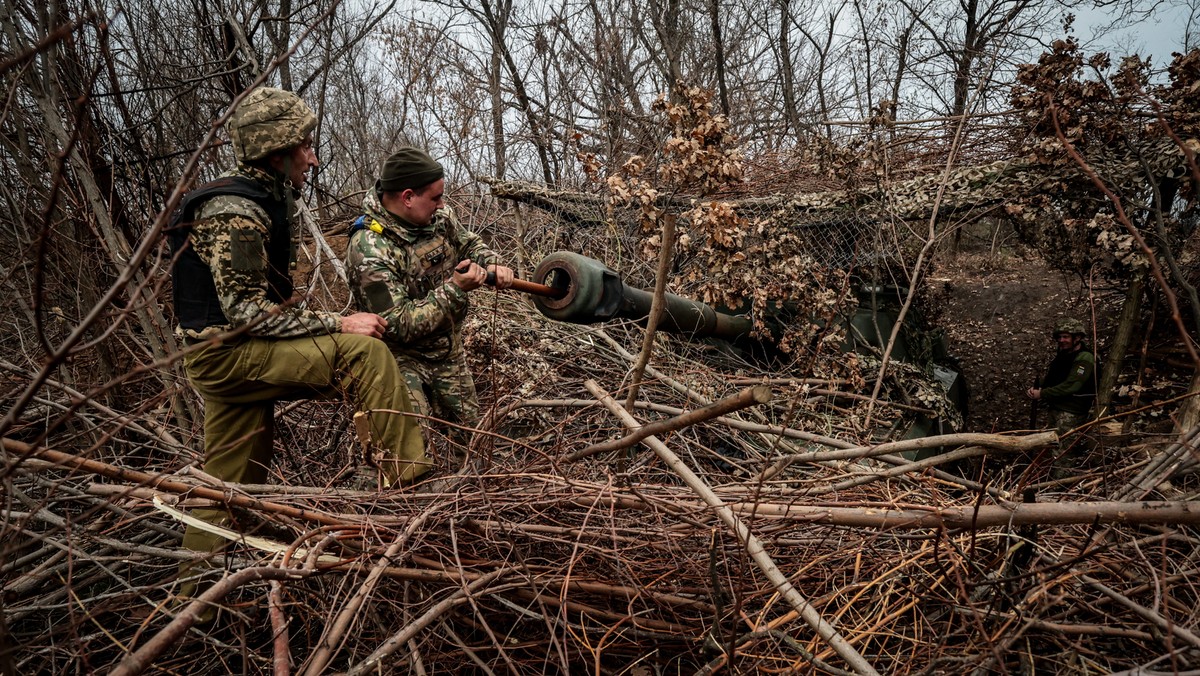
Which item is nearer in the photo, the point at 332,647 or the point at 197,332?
the point at 332,647

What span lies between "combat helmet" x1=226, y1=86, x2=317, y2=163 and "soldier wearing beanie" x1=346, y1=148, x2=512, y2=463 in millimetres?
590

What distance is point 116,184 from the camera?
430 cm

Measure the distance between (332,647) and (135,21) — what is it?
5.49m

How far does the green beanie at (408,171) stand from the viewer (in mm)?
3400

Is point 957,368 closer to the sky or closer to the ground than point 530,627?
closer to the ground

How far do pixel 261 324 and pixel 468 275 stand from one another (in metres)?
0.93

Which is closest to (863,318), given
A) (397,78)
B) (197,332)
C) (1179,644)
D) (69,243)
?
(1179,644)

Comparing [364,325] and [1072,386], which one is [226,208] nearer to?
[364,325]

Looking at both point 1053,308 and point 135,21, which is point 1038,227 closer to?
point 1053,308

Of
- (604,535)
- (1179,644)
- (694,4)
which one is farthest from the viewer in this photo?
(694,4)

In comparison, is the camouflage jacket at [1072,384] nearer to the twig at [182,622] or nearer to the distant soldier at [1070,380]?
the distant soldier at [1070,380]

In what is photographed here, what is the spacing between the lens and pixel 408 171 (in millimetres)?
3408

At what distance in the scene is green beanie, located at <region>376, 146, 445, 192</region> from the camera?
340 cm

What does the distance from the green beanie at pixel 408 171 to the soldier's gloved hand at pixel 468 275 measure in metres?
0.49
